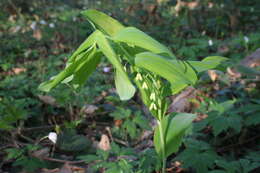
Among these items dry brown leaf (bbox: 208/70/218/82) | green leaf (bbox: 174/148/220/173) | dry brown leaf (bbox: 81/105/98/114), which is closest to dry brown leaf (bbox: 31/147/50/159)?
dry brown leaf (bbox: 81/105/98/114)

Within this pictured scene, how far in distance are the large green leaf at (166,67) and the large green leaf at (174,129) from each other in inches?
10.1

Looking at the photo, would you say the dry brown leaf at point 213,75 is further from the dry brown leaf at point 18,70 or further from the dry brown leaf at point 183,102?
the dry brown leaf at point 18,70

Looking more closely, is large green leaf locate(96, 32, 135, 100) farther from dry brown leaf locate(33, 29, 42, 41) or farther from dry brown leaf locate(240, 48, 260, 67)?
dry brown leaf locate(33, 29, 42, 41)

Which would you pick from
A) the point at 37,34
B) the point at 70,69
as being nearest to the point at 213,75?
the point at 70,69

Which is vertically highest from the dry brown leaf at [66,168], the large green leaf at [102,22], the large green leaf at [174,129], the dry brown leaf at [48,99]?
the large green leaf at [102,22]

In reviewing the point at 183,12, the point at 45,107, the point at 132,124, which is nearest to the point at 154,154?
the point at 132,124

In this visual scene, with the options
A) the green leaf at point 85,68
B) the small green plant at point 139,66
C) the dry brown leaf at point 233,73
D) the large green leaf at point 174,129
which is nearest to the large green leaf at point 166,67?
the small green plant at point 139,66

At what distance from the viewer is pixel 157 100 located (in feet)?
3.14

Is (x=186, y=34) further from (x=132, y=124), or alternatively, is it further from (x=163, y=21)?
(x=132, y=124)

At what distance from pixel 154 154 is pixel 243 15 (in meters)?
4.01

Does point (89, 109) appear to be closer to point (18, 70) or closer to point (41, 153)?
point (41, 153)

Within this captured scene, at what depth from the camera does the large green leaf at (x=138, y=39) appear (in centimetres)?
79

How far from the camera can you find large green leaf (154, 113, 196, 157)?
1.02 meters

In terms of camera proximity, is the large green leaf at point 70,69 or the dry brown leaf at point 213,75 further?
the dry brown leaf at point 213,75
